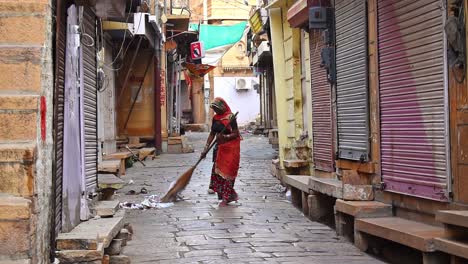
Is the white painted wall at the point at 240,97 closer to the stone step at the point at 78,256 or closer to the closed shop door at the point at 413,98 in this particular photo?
the closed shop door at the point at 413,98

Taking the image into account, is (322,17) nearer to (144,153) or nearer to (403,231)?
(403,231)

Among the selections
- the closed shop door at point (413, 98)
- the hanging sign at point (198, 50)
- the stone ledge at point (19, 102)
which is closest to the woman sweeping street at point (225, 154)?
the closed shop door at point (413, 98)

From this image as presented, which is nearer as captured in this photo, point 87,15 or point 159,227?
point 87,15

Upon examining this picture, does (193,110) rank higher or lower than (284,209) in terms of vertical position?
higher

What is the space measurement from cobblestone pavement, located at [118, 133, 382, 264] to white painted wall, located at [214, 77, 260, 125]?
29.7 metres

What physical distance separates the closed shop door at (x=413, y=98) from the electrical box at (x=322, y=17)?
1.77m

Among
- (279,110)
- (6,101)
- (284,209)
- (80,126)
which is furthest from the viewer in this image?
(279,110)

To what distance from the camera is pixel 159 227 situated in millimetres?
7988

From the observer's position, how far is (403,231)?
5414 millimetres

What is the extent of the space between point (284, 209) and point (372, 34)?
11.5 ft

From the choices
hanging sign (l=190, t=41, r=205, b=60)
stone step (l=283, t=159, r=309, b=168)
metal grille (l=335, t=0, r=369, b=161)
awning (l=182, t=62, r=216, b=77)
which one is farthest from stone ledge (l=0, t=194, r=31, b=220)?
awning (l=182, t=62, r=216, b=77)

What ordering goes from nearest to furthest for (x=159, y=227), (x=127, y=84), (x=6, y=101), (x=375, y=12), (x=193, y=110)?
1. (x=6, y=101)
2. (x=375, y=12)
3. (x=159, y=227)
4. (x=127, y=84)
5. (x=193, y=110)

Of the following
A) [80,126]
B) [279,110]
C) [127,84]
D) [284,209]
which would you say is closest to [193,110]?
[127,84]

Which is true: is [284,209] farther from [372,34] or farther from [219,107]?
[372,34]
